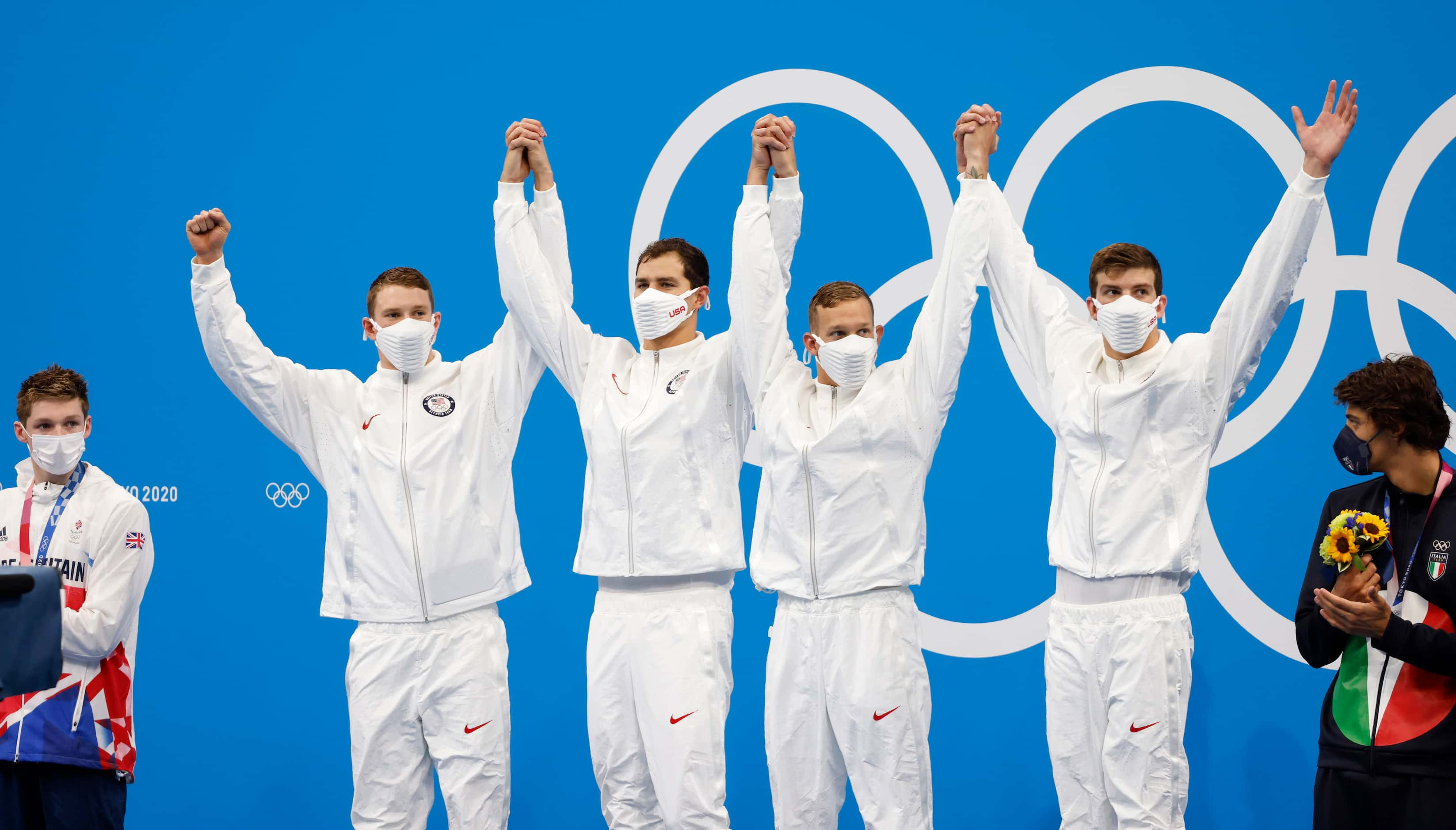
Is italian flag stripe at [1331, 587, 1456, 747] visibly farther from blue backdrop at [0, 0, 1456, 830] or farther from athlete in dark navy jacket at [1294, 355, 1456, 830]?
blue backdrop at [0, 0, 1456, 830]

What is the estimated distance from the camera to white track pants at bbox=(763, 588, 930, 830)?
10.2 ft

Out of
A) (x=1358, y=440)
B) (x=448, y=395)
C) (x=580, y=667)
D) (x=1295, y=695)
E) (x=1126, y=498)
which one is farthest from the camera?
(x=580, y=667)

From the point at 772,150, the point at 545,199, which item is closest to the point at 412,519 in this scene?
the point at 545,199

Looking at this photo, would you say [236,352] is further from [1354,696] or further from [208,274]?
[1354,696]

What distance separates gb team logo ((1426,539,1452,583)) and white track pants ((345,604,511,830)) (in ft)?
8.08

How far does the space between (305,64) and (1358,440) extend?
4397mm

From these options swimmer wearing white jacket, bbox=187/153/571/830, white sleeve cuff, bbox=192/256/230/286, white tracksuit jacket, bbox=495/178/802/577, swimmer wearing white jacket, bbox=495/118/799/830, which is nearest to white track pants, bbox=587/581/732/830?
swimmer wearing white jacket, bbox=495/118/799/830

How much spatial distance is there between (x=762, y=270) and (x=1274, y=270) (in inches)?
54.6

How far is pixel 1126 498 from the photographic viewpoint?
3.16 meters

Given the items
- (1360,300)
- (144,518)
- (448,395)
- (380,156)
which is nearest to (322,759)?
(144,518)

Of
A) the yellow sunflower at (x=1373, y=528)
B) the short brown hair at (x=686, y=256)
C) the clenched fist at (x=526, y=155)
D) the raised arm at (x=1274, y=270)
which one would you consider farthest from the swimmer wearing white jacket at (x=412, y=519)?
the yellow sunflower at (x=1373, y=528)

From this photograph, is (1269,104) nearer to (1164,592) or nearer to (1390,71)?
(1390,71)

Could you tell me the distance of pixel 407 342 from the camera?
140 inches

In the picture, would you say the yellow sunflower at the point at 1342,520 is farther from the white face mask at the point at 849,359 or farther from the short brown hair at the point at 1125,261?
the white face mask at the point at 849,359
